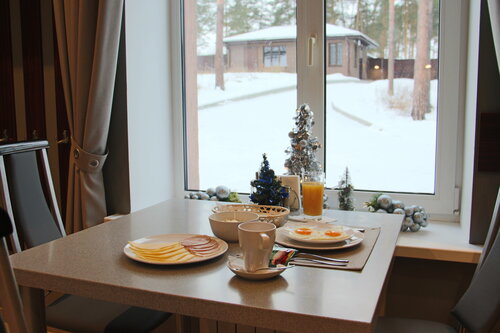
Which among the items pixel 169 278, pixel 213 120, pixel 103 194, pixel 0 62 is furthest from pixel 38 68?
pixel 169 278

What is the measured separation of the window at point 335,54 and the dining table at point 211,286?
120cm

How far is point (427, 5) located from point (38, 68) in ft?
6.56

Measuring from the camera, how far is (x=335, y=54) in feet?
7.82

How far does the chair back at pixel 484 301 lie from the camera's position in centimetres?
122

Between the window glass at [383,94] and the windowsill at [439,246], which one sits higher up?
the window glass at [383,94]

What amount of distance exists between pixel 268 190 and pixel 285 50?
1049 millimetres

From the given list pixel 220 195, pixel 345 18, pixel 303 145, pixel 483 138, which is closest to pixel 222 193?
pixel 220 195

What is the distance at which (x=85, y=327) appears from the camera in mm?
1451

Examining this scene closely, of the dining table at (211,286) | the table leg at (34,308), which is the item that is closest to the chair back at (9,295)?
the dining table at (211,286)

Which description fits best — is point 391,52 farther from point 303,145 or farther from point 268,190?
point 268,190

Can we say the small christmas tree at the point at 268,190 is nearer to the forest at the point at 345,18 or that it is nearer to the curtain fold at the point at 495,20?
the curtain fold at the point at 495,20

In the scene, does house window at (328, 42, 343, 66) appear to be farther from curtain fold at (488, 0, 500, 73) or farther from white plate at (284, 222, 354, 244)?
white plate at (284, 222, 354, 244)

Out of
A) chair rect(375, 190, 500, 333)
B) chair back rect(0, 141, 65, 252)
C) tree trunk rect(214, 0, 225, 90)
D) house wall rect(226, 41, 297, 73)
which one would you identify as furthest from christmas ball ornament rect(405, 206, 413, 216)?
chair back rect(0, 141, 65, 252)

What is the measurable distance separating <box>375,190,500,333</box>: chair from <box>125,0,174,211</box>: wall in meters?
1.47
